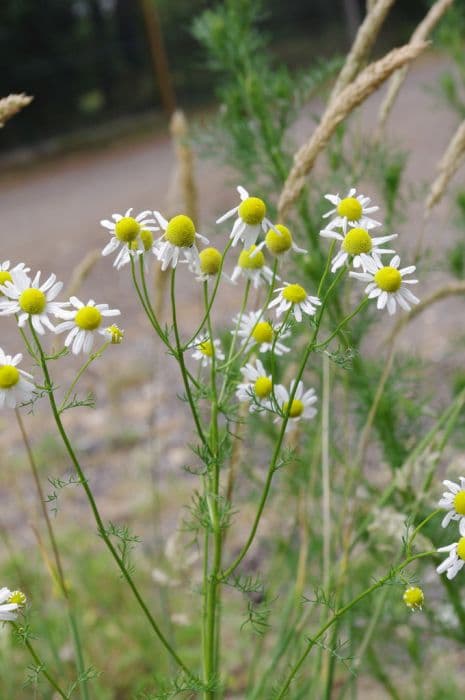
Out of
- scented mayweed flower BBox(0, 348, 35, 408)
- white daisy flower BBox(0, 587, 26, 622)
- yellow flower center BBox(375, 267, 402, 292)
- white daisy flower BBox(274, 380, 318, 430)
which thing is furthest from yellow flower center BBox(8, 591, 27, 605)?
yellow flower center BBox(375, 267, 402, 292)

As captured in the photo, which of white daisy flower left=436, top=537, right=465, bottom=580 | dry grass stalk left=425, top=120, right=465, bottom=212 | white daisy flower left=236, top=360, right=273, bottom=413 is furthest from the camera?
dry grass stalk left=425, top=120, right=465, bottom=212

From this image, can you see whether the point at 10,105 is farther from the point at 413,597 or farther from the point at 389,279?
the point at 413,597

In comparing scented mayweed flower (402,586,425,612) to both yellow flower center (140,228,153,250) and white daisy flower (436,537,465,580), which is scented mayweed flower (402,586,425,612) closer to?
white daisy flower (436,537,465,580)

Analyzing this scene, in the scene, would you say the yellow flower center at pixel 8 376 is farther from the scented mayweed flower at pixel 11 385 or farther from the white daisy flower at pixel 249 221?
the white daisy flower at pixel 249 221

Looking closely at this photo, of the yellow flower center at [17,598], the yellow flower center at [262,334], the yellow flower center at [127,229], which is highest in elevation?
the yellow flower center at [127,229]

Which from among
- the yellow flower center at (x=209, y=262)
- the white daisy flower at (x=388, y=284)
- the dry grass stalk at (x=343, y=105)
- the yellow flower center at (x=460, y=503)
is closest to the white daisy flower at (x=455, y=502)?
the yellow flower center at (x=460, y=503)

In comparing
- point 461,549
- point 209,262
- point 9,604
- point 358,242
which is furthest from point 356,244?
point 9,604
